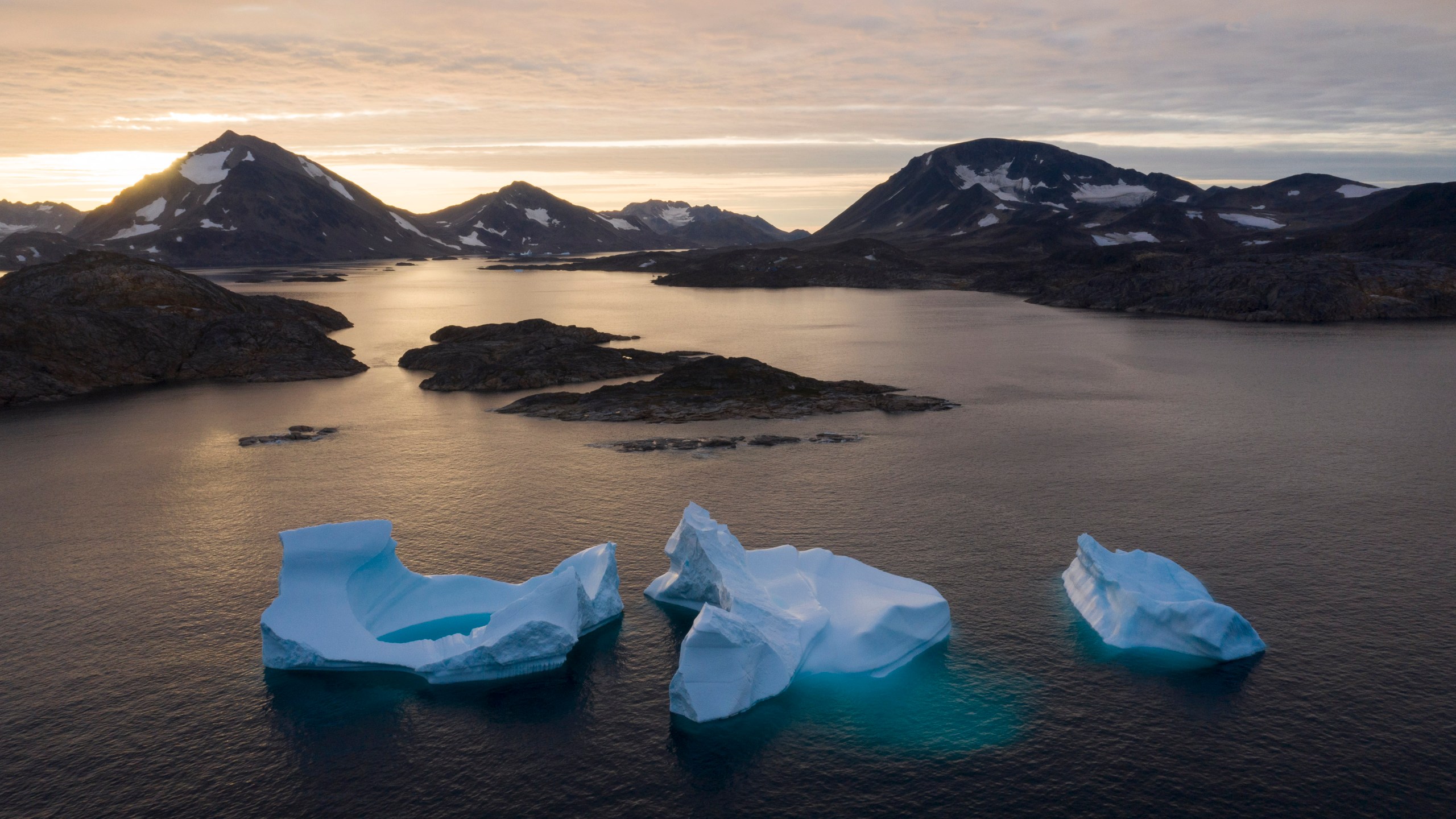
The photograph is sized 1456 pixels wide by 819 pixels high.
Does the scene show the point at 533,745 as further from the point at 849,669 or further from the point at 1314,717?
the point at 1314,717

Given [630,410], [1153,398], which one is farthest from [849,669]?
[1153,398]

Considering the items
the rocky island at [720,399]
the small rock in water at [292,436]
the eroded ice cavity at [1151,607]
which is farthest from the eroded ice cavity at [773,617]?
the small rock in water at [292,436]

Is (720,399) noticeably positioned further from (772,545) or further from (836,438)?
(772,545)

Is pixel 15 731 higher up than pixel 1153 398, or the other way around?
pixel 1153 398

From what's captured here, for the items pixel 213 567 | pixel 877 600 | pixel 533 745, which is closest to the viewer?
pixel 533 745

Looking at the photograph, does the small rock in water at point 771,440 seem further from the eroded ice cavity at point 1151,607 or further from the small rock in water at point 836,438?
the eroded ice cavity at point 1151,607

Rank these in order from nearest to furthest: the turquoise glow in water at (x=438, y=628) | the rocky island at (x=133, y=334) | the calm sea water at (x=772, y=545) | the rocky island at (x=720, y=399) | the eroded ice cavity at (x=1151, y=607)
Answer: the calm sea water at (x=772, y=545)
the eroded ice cavity at (x=1151, y=607)
the turquoise glow in water at (x=438, y=628)
the rocky island at (x=720, y=399)
the rocky island at (x=133, y=334)
